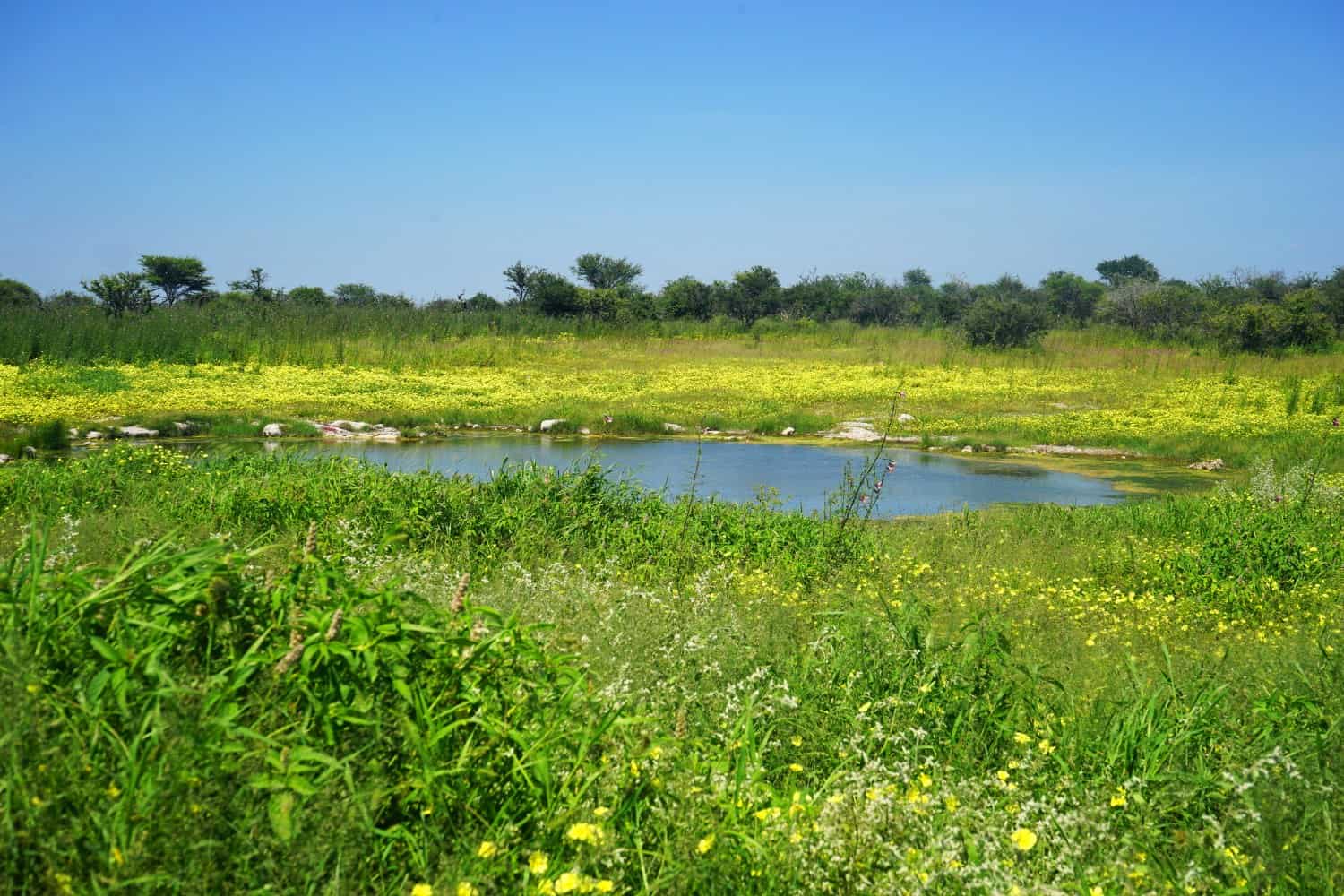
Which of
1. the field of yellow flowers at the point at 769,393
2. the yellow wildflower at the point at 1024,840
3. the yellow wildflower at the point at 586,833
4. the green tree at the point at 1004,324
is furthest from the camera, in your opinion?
the green tree at the point at 1004,324

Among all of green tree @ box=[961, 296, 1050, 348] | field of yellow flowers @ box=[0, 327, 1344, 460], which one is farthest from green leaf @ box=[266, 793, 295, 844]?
green tree @ box=[961, 296, 1050, 348]

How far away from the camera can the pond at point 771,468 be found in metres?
12.4

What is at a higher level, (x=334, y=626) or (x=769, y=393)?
(x=334, y=626)

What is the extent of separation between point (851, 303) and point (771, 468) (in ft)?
147

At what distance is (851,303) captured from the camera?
5800 centimetres

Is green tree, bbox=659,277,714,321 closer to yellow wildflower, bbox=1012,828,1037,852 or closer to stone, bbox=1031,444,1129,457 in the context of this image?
stone, bbox=1031,444,1129,457

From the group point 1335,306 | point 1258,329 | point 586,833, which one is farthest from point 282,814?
point 1335,306

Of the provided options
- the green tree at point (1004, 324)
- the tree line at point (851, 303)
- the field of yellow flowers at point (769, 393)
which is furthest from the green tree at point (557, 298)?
the green tree at point (1004, 324)

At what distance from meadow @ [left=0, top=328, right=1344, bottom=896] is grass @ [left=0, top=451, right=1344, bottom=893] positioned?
0.04 ft

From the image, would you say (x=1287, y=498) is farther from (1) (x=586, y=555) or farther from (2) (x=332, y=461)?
(2) (x=332, y=461)

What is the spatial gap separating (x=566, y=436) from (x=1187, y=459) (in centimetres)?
1022

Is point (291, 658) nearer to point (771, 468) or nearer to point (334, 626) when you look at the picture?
point (334, 626)

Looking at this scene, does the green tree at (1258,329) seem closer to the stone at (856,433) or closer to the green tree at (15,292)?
the stone at (856,433)

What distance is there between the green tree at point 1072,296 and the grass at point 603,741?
5846 centimetres
